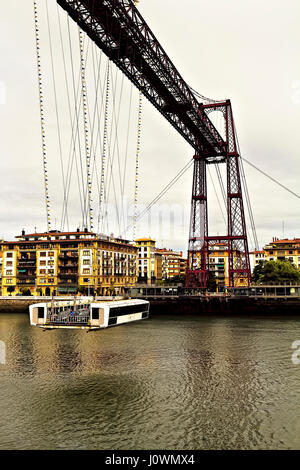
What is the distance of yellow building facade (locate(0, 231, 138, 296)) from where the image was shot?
249 feet

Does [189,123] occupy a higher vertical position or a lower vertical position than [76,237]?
higher

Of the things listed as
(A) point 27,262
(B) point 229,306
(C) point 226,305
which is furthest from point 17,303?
(B) point 229,306

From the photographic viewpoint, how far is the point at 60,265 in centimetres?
7744

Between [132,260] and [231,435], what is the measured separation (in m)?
77.9

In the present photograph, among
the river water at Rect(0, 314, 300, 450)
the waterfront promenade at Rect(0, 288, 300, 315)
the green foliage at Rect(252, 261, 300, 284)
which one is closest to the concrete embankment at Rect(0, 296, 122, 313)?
the waterfront promenade at Rect(0, 288, 300, 315)

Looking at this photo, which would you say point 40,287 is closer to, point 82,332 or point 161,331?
point 82,332

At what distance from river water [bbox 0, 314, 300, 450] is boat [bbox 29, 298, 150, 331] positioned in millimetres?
2491

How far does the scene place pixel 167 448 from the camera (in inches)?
534

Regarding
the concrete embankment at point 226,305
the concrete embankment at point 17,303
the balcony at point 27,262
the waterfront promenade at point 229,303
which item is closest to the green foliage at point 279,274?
the waterfront promenade at point 229,303

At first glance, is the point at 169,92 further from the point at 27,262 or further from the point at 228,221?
the point at 27,262

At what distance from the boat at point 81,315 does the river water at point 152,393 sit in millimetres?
2491

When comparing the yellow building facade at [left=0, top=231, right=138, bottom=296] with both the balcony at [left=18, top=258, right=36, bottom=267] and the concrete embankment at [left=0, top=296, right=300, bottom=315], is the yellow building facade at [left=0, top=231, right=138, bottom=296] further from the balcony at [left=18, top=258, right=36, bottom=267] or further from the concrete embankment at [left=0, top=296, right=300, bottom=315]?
the concrete embankment at [left=0, top=296, right=300, bottom=315]
